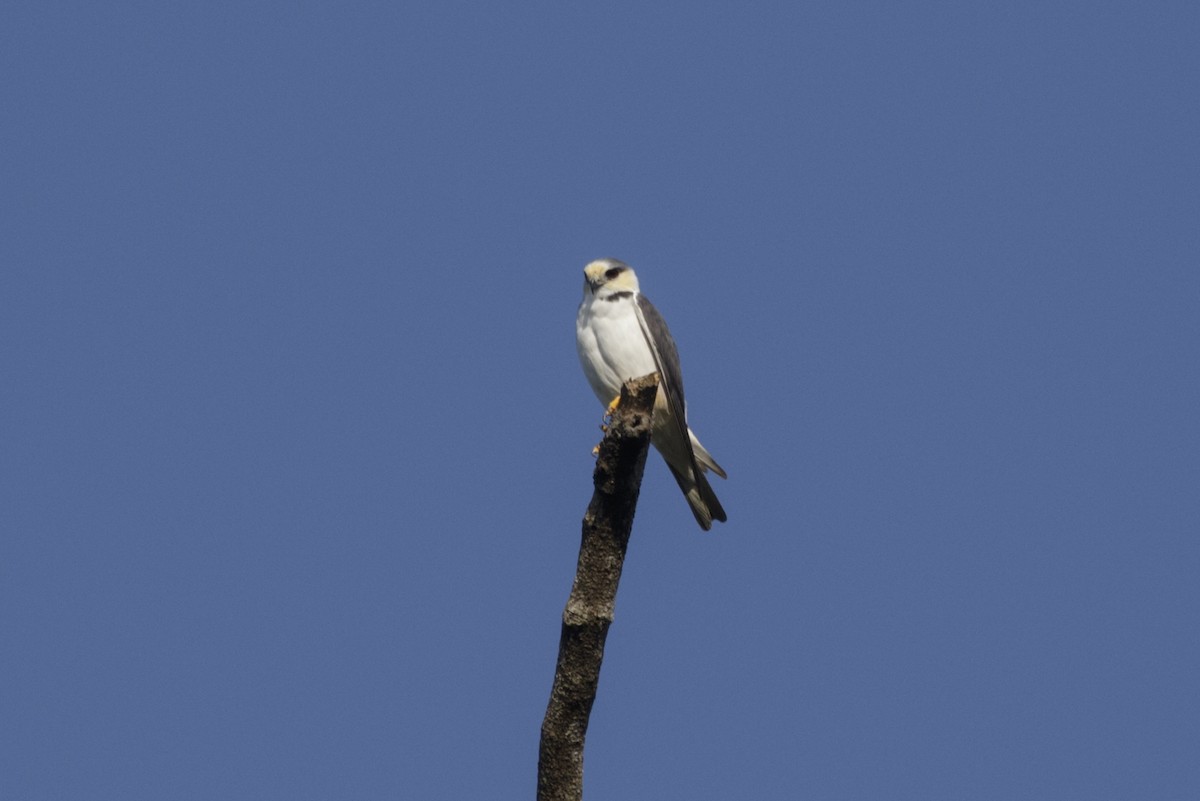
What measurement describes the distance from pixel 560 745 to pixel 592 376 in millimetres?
3323

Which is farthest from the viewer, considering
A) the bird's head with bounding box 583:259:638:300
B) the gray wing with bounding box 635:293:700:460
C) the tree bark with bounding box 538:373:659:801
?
the bird's head with bounding box 583:259:638:300

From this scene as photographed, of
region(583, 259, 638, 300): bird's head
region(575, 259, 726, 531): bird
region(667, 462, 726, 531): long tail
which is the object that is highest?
region(583, 259, 638, 300): bird's head

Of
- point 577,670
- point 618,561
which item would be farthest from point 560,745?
point 618,561

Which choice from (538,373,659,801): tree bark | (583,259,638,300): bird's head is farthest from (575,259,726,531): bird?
(538,373,659,801): tree bark

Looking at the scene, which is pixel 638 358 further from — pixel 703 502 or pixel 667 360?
pixel 703 502

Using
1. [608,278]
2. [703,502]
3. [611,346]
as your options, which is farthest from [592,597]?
[608,278]

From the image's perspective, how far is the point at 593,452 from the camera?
356 inches

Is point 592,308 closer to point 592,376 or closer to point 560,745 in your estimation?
point 592,376

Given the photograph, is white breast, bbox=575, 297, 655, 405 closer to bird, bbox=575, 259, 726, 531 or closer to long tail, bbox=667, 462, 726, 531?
bird, bbox=575, 259, 726, 531

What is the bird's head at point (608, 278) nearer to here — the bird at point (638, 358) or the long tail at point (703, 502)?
the bird at point (638, 358)

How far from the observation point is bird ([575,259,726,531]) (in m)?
10.1

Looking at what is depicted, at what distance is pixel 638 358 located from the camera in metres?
10.1

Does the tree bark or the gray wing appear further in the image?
the gray wing

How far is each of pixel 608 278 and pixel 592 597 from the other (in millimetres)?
3326
